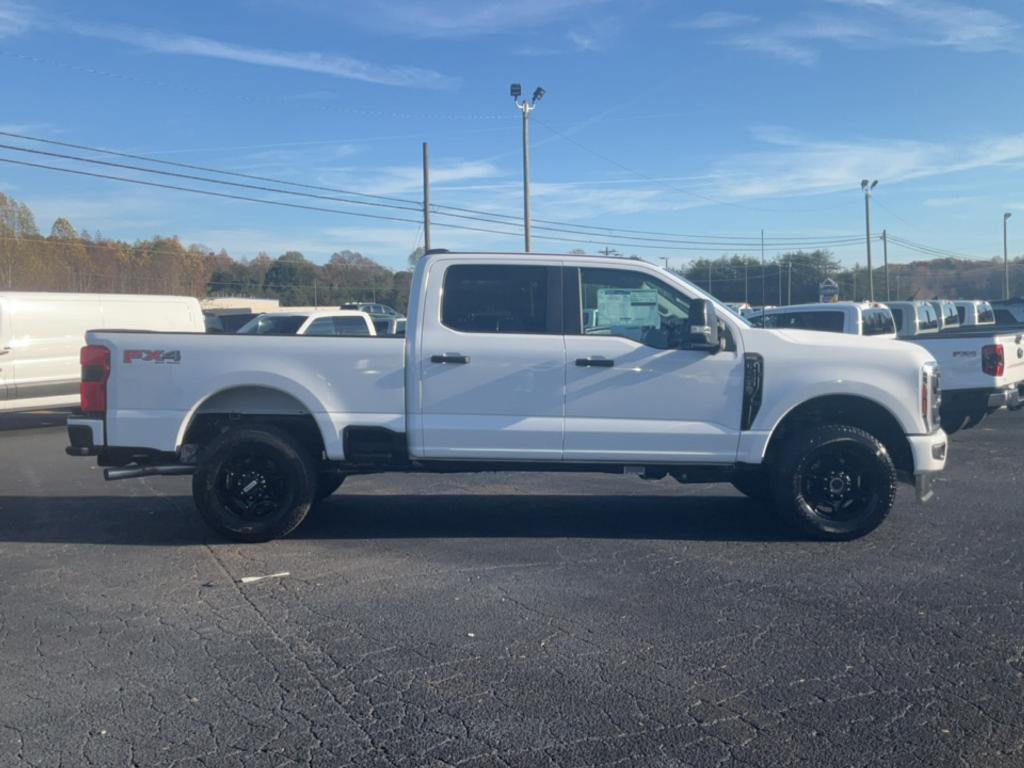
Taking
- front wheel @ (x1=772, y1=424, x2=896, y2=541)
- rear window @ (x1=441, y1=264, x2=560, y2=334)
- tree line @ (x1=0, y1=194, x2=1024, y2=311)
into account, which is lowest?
front wheel @ (x1=772, y1=424, x2=896, y2=541)

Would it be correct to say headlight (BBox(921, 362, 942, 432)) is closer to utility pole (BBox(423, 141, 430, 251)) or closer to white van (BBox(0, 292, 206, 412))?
white van (BBox(0, 292, 206, 412))

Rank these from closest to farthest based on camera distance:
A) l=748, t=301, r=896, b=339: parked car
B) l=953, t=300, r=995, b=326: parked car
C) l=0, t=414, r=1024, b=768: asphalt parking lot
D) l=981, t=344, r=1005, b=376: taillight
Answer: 1. l=0, t=414, r=1024, b=768: asphalt parking lot
2. l=981, t=344, r=1005, b=376: taillight
3. l=748, t=301, r=896, b=339: parked car
4. l=953, t=300, r=995, b=326: parked car

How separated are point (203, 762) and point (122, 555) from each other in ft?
12.5

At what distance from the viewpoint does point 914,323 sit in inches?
750

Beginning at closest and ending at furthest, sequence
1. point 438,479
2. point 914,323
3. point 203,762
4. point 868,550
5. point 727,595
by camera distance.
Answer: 1. point 203,762
2. point 727,595
3. point 868,550
4. point 438,479
5. point 914,323

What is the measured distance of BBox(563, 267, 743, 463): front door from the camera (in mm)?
7477

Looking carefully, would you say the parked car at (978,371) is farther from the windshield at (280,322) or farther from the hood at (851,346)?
the windshield at (280,322)

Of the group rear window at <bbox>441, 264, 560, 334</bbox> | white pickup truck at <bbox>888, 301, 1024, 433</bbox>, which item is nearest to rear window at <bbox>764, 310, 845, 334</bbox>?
white pickup truck at <bbox>888, 301, 1024, 433</bbox>

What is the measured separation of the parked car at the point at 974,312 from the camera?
22.9 meters

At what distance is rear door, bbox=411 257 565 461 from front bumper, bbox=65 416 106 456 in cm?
239

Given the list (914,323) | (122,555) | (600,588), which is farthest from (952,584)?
(914,323)

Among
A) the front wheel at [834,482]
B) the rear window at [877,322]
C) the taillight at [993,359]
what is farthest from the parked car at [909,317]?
the front wheel at [834,482]

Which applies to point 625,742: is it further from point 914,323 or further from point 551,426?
point 914,323

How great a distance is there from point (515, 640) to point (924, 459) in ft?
12.7
